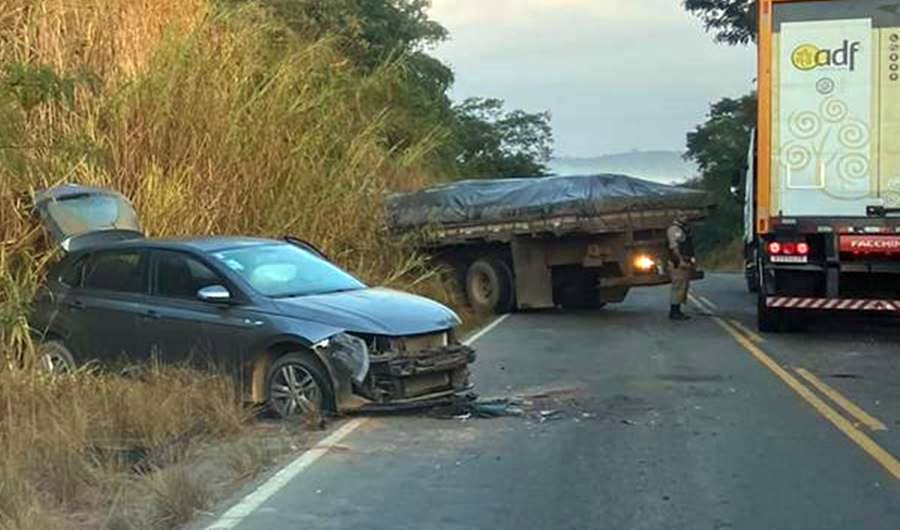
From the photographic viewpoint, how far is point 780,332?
1775cm

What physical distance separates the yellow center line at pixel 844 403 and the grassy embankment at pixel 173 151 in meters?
4.78

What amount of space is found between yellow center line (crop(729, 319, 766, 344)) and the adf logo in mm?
3497

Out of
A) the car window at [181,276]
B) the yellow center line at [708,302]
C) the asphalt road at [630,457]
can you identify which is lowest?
the asphalt road at [630,457]

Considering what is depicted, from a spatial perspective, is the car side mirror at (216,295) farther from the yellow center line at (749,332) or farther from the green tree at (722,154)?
the green tree at (722,154)

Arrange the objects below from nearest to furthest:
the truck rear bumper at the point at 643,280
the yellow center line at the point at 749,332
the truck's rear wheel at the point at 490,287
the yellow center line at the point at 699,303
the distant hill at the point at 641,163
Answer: the yellow center line at the point at 749,332 < the truck rear bumper at the point at 643,280 < the truck's rear wheel at the point at 490,287 < the yellow center line at the point at 699,303 < the distant hill at the point at 641,163

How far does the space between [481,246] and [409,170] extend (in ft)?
9.22

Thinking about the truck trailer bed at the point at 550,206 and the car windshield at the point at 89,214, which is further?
the truck trailer bed at the point at 550,206

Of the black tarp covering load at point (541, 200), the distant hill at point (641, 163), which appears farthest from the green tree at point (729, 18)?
the black tarp covering load at point (541, 200)

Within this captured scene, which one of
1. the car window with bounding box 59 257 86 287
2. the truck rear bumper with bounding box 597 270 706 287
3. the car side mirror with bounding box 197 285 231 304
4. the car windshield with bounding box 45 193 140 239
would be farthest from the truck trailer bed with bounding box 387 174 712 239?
the car side mirror with bounding box 197 285 231 304

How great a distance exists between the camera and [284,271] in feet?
35.9

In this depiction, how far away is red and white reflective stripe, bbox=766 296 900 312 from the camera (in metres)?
16.2

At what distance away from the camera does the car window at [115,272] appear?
11.0m

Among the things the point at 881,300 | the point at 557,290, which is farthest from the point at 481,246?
the point at 881,300

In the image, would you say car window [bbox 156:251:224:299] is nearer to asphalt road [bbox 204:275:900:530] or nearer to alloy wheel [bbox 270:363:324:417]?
alloy wheel [bbox 270:363:324:417]
